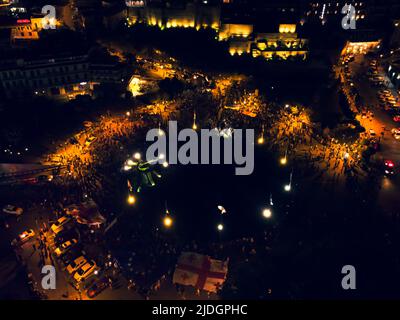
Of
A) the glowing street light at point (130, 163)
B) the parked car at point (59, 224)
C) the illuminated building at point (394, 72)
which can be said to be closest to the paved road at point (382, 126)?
the illuminated building at point (394, 72)

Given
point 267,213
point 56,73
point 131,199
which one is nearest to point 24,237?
point 131,199

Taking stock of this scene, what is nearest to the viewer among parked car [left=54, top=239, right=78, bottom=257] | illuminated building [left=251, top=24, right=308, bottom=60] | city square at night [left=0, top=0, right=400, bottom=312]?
city square at night [left=0, top=0, right=400, bottom=312]

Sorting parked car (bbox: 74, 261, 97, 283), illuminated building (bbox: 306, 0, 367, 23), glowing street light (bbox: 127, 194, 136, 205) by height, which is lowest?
parked car (bbox: 74, 261, 97, 283)

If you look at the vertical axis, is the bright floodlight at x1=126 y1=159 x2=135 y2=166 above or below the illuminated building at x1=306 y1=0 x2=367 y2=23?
below

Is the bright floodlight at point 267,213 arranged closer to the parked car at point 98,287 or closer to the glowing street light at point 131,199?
the glowing street light at point 131,199

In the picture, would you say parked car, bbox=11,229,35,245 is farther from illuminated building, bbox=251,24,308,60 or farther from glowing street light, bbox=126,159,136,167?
illuminated building, bbox=251,24,308,60

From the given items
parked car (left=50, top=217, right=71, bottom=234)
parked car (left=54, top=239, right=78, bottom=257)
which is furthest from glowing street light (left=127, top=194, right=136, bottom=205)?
parked car (left=54, top=239, right=78, bottom=257)

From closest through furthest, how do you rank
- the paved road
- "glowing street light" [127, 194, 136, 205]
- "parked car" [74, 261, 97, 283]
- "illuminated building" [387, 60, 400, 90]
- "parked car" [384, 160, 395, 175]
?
"parked car" [74, 261, 97, 283] → "glowing street light" [127, 194, 136, 205] → the paved road → "parked car" [384, 160, 395, 175] → "illuminated building" [387, 60, 400, 90]
